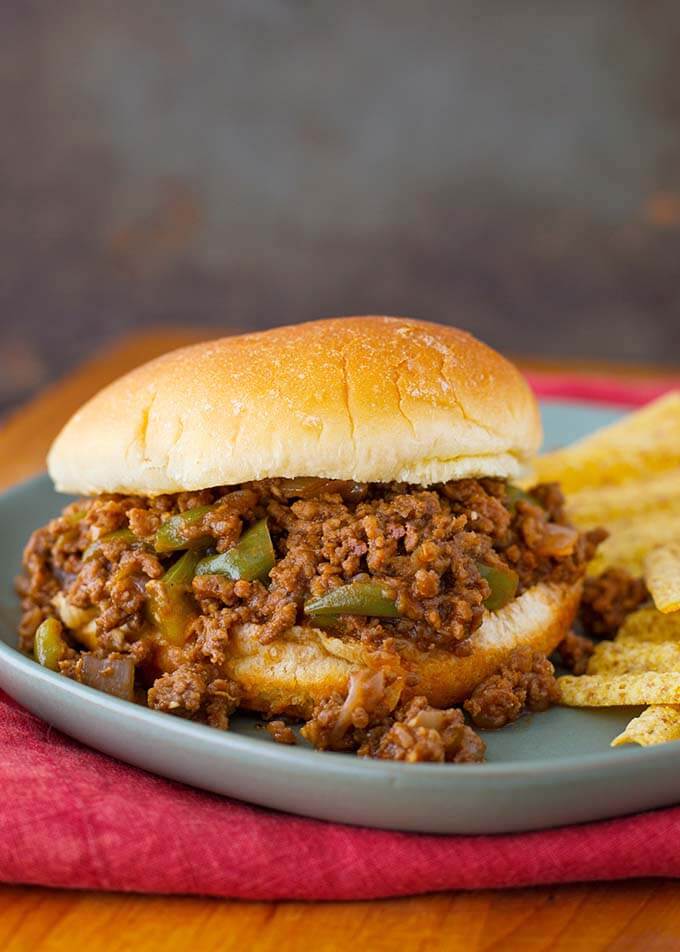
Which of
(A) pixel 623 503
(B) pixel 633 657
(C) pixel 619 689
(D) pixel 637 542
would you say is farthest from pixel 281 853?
(A) pixel 623 503

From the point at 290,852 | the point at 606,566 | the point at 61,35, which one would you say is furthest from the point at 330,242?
the point at 290,852

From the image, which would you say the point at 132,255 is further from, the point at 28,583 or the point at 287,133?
the point at 28,583

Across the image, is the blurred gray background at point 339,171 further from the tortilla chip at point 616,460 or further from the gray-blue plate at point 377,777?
the gray-blue plate at point 377,777

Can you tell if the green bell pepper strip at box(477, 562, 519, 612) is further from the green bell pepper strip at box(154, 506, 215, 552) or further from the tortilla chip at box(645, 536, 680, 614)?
the green bell pepper strip at box(154, 506, 215, 552)

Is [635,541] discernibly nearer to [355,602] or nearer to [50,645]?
[355,602]

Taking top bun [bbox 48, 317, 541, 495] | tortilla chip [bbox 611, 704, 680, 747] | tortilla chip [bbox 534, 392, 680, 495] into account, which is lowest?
tortilla chip [bbox 611, 704, 680, 747]

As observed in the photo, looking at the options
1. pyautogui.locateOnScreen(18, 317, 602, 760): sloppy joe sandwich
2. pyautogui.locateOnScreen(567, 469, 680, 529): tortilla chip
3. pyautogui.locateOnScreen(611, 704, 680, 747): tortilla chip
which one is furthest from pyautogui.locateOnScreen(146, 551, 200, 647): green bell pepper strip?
pyautogui.locateOnScreen(567, 469, 680, 529): tortilla chip
